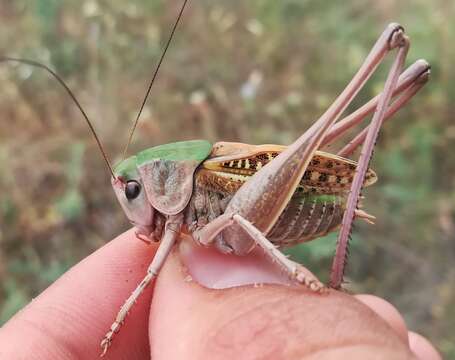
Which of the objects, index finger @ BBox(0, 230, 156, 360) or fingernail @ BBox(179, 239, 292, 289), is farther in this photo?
index finger @ BBox(0, 230, 156, 360)

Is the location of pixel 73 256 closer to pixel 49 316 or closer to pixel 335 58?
pixel 49 316

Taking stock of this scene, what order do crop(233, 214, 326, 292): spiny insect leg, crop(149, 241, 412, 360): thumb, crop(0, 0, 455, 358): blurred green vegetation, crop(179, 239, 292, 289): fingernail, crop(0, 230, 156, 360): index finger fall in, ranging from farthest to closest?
1. crop(0, 0, 455, 358): blurred green vegetation
2. crop(0, 230, 156, 360): index finger
3. crop(179, 239, 292, 289): fingernail
4. crop(233, 214, 326, 292): spiny insect leg
5. crop(149, 241, 412, 360): thumb

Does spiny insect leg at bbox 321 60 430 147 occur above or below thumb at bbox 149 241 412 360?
above

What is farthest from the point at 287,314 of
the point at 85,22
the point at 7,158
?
the point at 85,22

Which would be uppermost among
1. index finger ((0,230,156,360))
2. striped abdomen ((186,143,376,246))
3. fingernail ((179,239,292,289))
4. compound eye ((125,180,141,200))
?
compound eye ((125,180,141,200))

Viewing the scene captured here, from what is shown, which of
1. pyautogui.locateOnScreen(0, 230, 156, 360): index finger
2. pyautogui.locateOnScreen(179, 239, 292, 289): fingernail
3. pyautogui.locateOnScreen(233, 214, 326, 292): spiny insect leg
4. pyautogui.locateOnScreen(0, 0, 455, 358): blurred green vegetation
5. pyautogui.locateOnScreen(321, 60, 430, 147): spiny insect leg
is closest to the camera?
pyautogui.locateOnScreen(233, 214, 326, 292): spiny insect leg

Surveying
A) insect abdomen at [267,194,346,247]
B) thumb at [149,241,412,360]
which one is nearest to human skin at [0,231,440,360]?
thumb at [149,241,412,360]

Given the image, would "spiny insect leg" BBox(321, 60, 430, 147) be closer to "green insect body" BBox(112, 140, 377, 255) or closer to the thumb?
"green insect body" BBox(112, 140, 377, 255)
